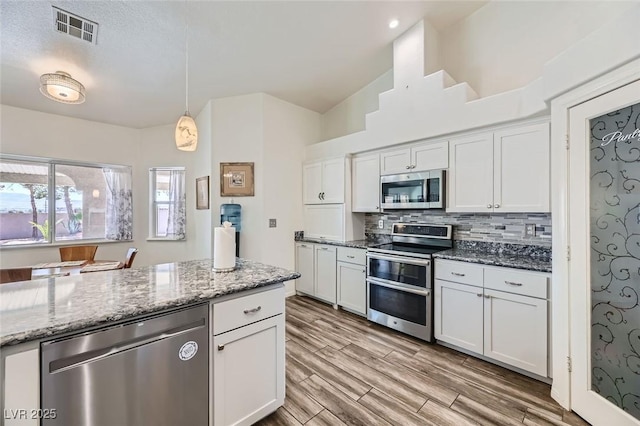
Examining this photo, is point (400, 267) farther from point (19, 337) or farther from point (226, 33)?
point (226, 33)

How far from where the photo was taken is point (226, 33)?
2770mm

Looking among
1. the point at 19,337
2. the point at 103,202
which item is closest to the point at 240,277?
the point at 19,337

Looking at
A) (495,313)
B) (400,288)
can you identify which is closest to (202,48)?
(400,288)

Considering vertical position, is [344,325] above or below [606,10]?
below

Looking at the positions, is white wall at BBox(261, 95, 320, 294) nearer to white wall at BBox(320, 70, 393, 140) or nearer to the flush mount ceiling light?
white wall at BBox(320, 70, 393, 140)

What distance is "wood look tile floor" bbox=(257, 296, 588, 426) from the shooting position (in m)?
1.76

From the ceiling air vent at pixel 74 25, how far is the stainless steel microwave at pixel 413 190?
337 cm

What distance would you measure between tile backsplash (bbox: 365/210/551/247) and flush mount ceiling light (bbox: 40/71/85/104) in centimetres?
384

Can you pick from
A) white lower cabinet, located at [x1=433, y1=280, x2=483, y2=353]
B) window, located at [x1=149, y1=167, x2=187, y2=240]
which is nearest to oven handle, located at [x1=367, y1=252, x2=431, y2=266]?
A: white lower cabinet, located at [x1=433, y1=280, x2=483, y2=353]

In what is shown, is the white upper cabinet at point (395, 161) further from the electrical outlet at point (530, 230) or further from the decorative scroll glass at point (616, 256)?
the decorative scroll glass at point (616, 256)

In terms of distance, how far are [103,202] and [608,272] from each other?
6357mm

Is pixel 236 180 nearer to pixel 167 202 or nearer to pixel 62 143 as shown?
pixel 167 202


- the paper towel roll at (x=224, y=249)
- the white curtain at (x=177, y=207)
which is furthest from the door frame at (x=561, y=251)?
the white curtain at (x=177, y=207)

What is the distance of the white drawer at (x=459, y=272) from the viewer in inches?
94.3
